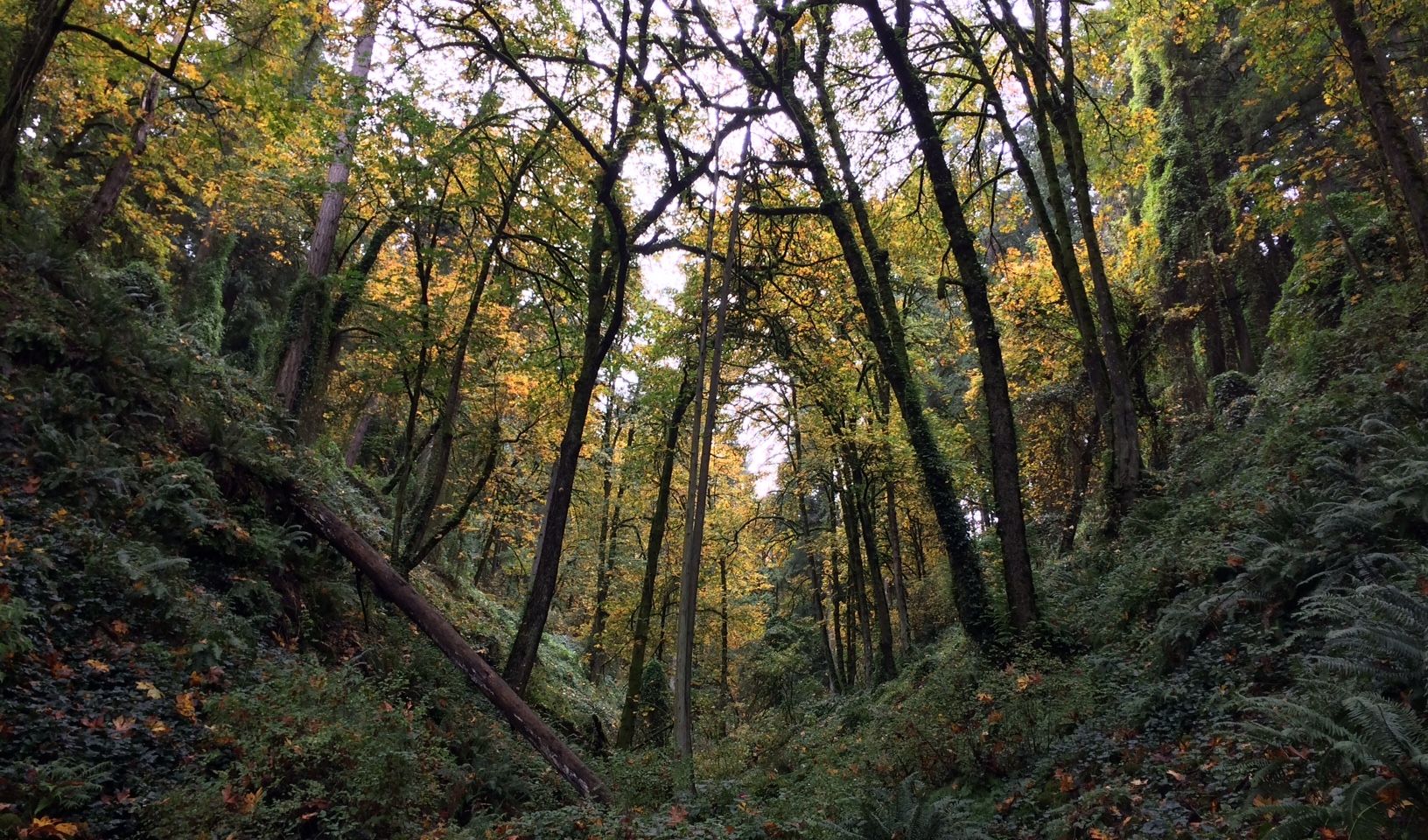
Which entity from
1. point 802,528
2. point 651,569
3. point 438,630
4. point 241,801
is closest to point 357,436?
point 651,569

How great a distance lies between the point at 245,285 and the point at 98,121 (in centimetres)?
943

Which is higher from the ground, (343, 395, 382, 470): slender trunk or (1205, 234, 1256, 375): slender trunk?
(1205, 234, 1256, 375): slender trunk

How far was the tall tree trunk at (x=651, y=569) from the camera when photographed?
12508 mm

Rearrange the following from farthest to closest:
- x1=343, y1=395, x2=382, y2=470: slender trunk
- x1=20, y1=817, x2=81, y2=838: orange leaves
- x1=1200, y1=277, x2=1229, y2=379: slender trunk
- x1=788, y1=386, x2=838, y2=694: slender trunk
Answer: x1=343, y1=395, x2=382, y2=470: slender trunk, x1=1200, y1=277, x2=1229, y2=379: slender trunk, x1=788, y1=386, x2=838, y2=694: slender trunk, x1=20, y1=817, x2=81, y2=838: orange leaves

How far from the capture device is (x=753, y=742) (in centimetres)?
1207

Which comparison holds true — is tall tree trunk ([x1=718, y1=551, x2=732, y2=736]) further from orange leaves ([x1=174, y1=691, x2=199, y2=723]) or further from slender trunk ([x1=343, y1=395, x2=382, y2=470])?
orange leaves ([x1=174, y1=691, x2=199, y2=723])

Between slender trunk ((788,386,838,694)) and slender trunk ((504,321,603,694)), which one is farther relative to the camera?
slender trunk ((788,386,838,694))

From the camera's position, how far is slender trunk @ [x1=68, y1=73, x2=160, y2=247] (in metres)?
10.0

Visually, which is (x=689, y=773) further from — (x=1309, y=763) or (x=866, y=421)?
(x=866, y=421)

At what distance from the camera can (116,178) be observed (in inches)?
411

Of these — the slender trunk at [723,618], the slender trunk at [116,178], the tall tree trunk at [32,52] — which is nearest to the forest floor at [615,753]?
the tall tree trunk at [32,52]

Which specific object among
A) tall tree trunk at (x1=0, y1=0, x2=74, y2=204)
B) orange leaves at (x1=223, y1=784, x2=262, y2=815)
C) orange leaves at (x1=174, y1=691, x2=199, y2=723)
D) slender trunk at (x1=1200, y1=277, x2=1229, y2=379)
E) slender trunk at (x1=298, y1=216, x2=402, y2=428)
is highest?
slender trunk at (x1=1200, y1=277, x2=1229, y2=379)

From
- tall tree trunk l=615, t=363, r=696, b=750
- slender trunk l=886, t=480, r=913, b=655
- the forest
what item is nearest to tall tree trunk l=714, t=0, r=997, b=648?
the forest

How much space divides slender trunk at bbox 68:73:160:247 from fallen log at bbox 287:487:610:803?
208 inches
